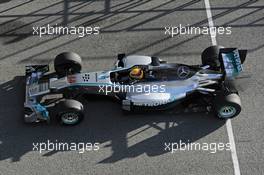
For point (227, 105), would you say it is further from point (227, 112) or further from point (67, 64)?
point (67, 64)

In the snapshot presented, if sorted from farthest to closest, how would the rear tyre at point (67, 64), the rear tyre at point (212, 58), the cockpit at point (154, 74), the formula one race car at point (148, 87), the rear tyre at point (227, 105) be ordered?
the rear tyre at point (67, 64) < the rear tyre at point (212, 58) < the cockpit at point (154, 74) < the formula one race car at point (148, 87) < the rear tyre at point (227, 105)

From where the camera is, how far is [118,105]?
10.9 metres

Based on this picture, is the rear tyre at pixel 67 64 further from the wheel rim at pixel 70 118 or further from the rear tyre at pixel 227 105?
the rear tyre at pixel 227 105

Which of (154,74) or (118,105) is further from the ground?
(154,74)

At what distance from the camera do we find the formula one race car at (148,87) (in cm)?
1034

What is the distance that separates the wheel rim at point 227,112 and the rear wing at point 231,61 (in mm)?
718

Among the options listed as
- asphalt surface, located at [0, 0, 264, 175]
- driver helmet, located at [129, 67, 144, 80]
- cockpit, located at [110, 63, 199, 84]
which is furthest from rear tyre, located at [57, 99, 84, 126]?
driver helmet, located at [129, 67, 144, 80]

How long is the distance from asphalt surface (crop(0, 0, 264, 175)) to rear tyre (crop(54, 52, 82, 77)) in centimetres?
76

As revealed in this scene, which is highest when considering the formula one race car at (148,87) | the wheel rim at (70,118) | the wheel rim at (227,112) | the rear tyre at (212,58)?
the rear tyre at (212,58)

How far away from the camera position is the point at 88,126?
10.6m

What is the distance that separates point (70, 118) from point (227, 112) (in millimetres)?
3396

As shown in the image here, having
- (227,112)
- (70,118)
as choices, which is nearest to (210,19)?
(227,112)

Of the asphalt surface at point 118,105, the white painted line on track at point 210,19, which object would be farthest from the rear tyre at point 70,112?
the white painted line on track at point 210,19

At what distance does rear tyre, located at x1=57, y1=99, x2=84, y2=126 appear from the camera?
32.9ft
